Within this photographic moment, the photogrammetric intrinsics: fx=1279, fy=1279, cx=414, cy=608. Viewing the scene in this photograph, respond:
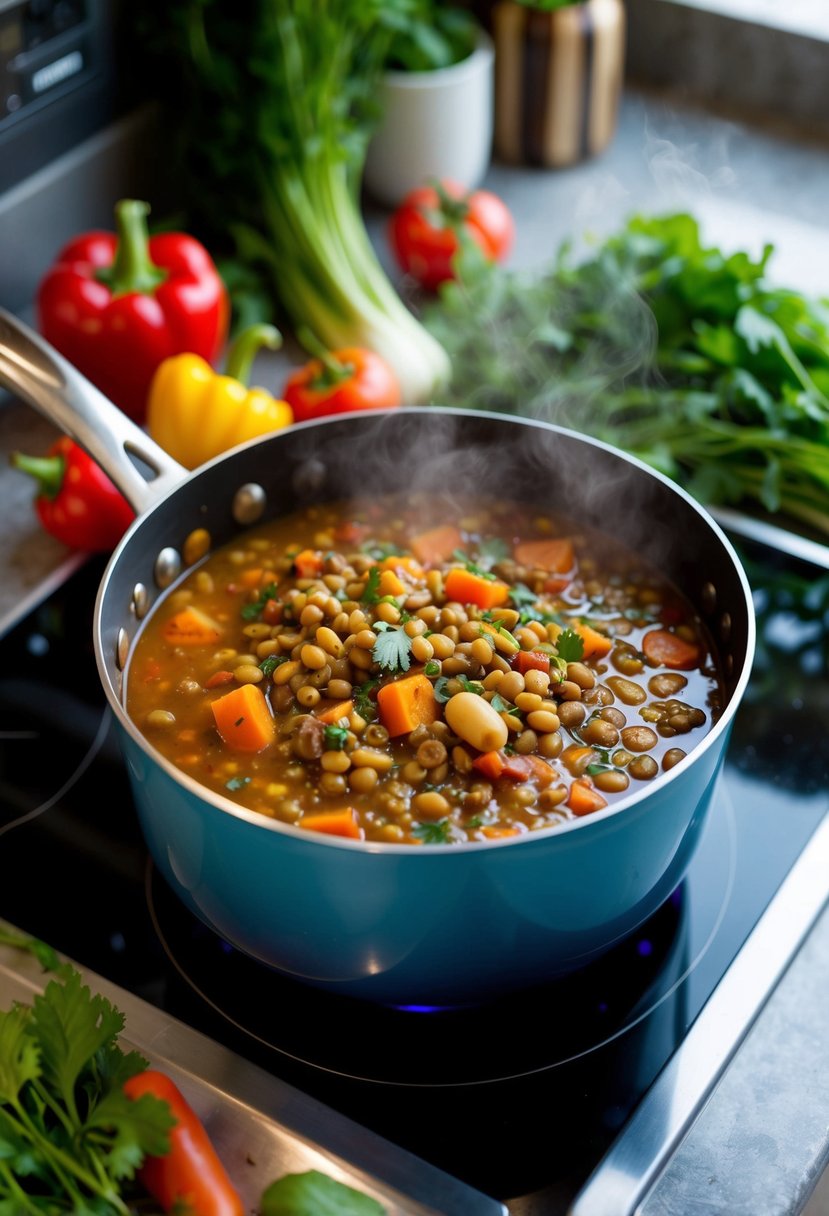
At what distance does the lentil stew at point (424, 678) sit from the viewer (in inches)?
50.3

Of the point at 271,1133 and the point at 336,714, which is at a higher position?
the point at 336,714

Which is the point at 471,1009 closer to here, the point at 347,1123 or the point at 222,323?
the point at 347,1123

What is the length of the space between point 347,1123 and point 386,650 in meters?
0.46

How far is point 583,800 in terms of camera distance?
4.16 feet

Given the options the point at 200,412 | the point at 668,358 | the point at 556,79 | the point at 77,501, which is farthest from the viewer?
the point at 556,79

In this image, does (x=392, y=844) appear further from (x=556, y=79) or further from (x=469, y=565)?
(x=556, y=79)

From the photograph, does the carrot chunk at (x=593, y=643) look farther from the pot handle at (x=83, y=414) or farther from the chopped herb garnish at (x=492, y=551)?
the pot handle at (x=83, y=414)

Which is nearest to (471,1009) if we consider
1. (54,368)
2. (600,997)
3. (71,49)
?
(600,997)

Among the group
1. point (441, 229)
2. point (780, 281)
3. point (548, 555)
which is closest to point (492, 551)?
point (548, 555)

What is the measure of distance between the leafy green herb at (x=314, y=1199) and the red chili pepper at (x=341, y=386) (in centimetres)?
112

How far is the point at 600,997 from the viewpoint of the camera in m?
1.32

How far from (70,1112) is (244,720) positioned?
1.38 feet

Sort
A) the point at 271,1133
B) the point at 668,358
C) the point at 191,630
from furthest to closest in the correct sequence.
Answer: the point at 668,358 < the point at 191,630 < the point at 271,1133

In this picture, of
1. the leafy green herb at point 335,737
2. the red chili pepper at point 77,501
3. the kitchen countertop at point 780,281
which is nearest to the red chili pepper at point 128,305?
the kitchen countertop at point 780,281
